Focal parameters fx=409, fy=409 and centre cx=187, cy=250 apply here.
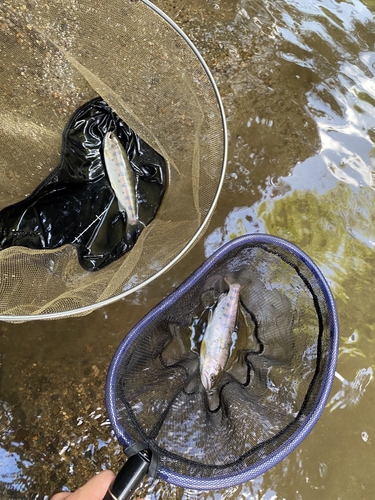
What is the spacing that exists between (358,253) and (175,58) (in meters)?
1.58

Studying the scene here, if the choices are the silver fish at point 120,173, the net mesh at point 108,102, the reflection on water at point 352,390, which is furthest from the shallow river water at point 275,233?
the silver fish at point 120,173

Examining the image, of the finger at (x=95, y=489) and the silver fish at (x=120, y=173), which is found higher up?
the silver fish at (x=120, y=173)

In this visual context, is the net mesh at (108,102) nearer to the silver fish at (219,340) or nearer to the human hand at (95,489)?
the silver fish at (219,340)

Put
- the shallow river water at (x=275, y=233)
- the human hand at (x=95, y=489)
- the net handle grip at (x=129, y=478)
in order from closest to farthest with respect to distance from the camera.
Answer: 1. the net handle grip at (x=129, y=478)
2. the human hand at (x=95, y=489)
3. the shallow river water at (x=275, y=233)

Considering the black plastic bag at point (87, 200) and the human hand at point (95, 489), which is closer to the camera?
the human hand at point (95, 489)

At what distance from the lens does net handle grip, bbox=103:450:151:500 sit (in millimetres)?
1336

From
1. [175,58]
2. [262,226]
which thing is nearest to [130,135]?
[175,58]

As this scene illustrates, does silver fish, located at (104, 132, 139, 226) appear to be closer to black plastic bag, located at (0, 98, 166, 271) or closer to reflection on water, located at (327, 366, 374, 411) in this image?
black plastic bag, located at (0, 98, 166, 271)

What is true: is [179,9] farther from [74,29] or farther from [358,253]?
[358,253]

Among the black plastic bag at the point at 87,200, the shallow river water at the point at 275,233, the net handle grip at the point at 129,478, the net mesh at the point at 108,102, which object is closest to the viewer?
the net handle grip at the point at 129,478

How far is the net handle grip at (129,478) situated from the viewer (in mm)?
1336

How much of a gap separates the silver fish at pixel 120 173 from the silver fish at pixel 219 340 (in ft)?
2.29

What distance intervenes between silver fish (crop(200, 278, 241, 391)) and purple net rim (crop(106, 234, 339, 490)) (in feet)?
0.97

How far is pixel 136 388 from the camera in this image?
74.7 inches
